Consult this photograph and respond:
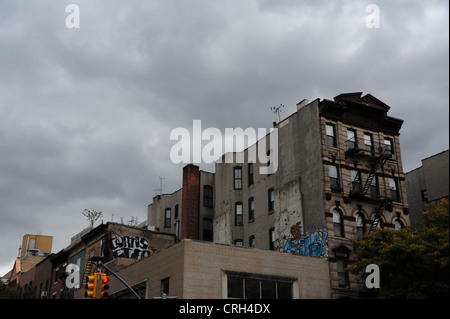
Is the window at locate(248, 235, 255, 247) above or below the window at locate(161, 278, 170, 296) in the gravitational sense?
above

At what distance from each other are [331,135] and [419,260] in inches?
536

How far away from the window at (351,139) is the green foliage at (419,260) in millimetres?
10355

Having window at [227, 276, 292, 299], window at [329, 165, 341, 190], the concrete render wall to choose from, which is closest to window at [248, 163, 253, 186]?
window at [329, 165, 341, 190]

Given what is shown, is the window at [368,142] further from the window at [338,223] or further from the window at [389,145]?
the window at [338,223]

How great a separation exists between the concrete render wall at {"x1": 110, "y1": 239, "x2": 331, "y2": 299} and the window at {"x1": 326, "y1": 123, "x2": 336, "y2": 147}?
9.70 m

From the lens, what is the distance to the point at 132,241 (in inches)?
1938

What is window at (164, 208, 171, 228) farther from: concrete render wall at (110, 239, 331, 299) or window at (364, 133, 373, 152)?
window at (364, 133, 373, 152)

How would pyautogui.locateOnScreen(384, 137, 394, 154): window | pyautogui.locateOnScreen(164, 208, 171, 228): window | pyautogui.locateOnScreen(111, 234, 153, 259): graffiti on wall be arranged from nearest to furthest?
pyautogui.locateOnScreen(384, 137, 394, 154): window < pyautogui.locateOnScreen(111, 234, 153, 259): graffiti on wall < pyautogui.locateOnScreen(164, 208, 171, 228): window

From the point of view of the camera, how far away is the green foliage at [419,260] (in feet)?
101

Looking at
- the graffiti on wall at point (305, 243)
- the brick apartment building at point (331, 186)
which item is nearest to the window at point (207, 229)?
the brick apartment building at point (331, 186)

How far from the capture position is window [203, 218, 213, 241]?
181 ft

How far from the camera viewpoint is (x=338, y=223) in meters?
40.0
